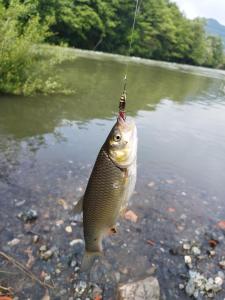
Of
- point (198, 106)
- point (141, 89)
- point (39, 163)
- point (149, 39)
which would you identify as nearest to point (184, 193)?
point (39, 163)

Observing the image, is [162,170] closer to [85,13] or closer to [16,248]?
[16,248]

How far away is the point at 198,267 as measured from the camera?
5.29m

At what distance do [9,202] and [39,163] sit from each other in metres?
1.88

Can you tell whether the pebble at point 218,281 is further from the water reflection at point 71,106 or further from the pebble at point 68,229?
the water reflection at point 71,106

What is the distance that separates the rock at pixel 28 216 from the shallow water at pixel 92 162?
0.37ft

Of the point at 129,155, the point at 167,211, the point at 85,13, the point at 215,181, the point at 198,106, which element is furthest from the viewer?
the point at 85,13

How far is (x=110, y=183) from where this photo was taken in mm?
2725

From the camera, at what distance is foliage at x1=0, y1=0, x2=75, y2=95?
11422 millimetres

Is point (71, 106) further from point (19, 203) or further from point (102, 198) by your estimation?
point (102, 198)

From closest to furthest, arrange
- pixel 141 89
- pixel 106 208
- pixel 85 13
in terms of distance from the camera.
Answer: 1. pixel 106 208
2. pixel 141 89
3. pixel 85 13

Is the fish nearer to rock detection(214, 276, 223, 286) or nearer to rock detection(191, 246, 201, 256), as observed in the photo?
rock detection(214, 276, 223, 286)

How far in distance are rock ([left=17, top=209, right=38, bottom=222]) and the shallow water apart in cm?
11

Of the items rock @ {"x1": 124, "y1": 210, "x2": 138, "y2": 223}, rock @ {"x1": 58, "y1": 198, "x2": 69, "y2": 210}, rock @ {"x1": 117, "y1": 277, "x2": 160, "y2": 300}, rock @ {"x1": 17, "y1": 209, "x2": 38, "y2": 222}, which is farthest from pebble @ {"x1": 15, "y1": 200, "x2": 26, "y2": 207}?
rock @ {"x1": 117, "y1": 277, "x2": 160, "y2": 300}

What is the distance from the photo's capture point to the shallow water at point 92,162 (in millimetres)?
5449
